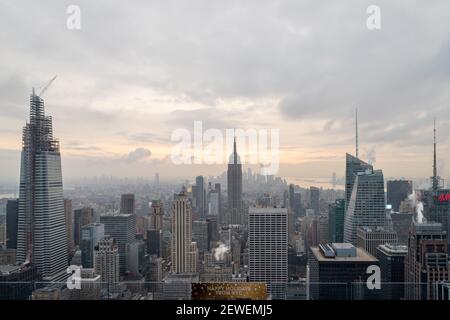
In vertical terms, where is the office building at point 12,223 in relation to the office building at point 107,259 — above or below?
above

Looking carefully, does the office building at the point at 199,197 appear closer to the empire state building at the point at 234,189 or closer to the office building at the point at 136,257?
the empire state building at the point at 234,189

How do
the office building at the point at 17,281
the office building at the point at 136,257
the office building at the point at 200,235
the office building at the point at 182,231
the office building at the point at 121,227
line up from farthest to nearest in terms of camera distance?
the office building at the point at 200,235, the office building at the point at 121,227, the office building at the point at 182,231, the office building at the point at 136,257, the office building at the point at 17,281

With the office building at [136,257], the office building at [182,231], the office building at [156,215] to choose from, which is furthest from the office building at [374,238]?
the office building at [136,257]

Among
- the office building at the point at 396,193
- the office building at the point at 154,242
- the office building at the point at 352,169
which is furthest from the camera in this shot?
the office building at the point at 154,242

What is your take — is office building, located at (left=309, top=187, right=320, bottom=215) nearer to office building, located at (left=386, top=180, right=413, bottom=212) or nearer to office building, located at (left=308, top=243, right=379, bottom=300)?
office building, located at (left=308, top=243, right=379, bottom=300)

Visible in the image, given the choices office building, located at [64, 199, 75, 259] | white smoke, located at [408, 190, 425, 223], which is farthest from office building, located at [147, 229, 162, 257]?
white smoke, located at [408, 190, 425, 223]

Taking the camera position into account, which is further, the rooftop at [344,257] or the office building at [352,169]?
the office building at [352,169]
